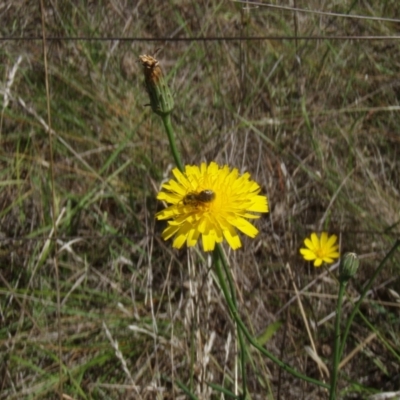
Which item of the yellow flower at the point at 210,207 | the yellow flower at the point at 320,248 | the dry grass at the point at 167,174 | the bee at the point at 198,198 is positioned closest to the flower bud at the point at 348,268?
the yellow flower at the point at 210,207

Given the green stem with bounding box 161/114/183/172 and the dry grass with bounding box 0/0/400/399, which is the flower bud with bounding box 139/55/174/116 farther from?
the dry grass with bounding box 0/0/400/399

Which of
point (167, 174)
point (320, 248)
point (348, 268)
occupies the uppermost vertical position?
point (167, 174)

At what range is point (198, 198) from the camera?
47.6 inches

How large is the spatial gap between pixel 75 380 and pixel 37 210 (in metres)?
0.57

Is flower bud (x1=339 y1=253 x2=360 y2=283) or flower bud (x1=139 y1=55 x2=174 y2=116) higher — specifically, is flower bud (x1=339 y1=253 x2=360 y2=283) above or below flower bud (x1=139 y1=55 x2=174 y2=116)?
below

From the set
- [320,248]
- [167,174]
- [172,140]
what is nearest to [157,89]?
[172,140]

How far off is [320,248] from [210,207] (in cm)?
76

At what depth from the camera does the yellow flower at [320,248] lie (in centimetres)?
182

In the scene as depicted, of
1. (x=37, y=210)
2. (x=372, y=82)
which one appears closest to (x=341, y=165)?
(x=372, y=82)

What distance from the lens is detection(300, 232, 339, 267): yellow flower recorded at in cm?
182

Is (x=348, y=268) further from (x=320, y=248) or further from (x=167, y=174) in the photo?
(x=167, y=174)

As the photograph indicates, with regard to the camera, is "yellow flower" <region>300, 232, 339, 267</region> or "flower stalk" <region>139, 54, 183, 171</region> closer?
"flower stalk" <region>139, 54, 183, 171</region>

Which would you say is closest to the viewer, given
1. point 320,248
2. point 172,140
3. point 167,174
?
point 172,140

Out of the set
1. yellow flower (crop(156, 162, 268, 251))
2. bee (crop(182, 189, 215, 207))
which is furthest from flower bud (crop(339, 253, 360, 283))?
bee (crop(182, 189, 215, 207))
